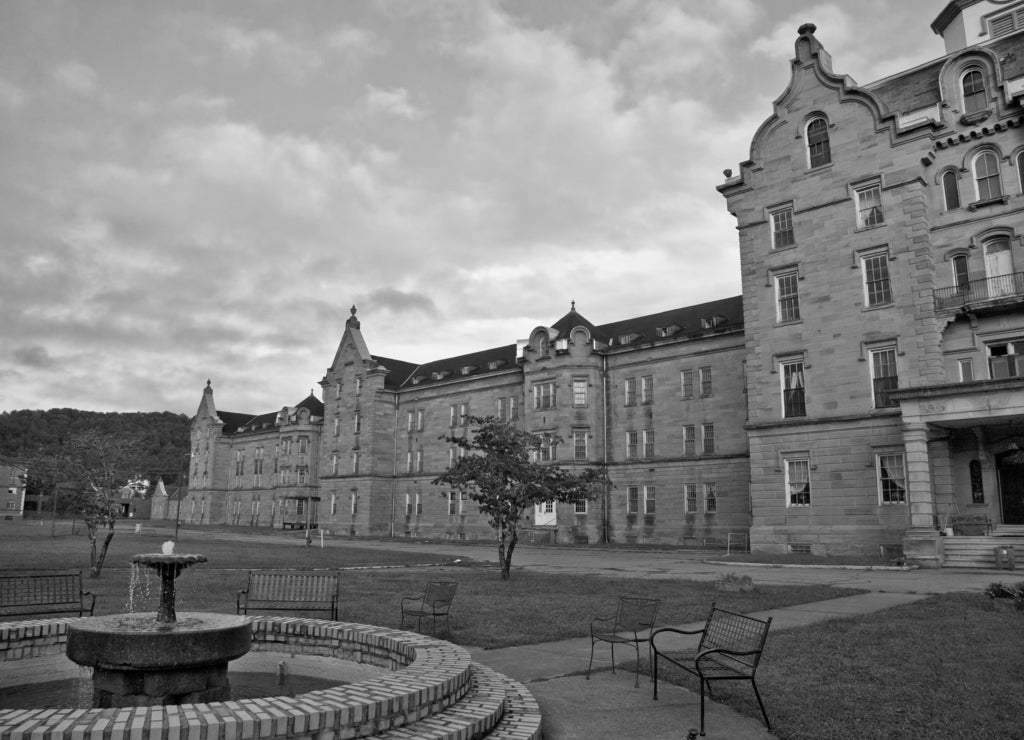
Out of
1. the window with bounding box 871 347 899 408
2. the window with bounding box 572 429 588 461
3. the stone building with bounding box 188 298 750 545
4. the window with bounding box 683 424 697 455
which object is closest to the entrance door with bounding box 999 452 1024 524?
the window with bounding box 871 347 899 408

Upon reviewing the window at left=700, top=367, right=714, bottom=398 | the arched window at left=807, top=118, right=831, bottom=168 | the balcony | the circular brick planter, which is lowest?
the circular brick planter

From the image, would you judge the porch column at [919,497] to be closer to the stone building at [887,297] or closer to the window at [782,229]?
the stone building at [887,297]

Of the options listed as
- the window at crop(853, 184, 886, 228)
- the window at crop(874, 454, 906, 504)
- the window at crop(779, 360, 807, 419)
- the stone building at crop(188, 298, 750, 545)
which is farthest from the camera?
the stone building at crop(188, 298, 750, 545)

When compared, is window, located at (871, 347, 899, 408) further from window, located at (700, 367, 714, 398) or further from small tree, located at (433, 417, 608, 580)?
small tree, located at (433, 417, 608, 580)

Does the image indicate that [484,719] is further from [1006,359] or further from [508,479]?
[1006,359]

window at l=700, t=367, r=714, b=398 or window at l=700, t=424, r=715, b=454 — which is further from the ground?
window at l=700, t=367, r=714, b=398

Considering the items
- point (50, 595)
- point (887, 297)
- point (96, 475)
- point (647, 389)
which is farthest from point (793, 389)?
point (50, 595)

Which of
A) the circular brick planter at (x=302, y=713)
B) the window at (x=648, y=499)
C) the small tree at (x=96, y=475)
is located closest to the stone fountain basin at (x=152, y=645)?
the circular brick planter at (x=302, y=713)

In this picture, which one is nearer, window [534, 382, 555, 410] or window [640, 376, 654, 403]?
window [640, 376, 654, 403]

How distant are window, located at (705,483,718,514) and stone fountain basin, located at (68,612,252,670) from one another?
41.1m

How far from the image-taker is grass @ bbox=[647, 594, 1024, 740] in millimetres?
6957

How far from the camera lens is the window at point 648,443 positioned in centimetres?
4944

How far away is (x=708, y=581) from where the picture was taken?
71.2 feet

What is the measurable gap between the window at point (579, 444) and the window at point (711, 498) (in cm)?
890
